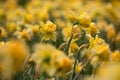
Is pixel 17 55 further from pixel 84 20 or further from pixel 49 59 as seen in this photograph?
pixel 84 20

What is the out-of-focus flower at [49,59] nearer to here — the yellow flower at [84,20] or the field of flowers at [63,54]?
the field of flowers at [63,54]

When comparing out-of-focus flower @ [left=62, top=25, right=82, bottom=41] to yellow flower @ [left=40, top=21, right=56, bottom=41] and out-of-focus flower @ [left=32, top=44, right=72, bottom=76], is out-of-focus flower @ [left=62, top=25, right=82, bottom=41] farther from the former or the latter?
out-of-focus flower @ [left=32, top=44, right=72, bottom=76]

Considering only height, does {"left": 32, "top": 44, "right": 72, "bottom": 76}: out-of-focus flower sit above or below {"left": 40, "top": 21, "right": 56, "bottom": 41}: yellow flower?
above

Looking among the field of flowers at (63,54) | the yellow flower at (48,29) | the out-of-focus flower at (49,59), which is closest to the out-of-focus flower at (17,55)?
the field of flowers at (63,54)

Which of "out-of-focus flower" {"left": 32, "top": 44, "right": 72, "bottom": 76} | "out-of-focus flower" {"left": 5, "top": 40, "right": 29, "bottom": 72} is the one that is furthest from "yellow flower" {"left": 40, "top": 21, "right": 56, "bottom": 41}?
"out-of-focus flower" {"left": 5, "top": 40, "right": 29, "bottom": 72}

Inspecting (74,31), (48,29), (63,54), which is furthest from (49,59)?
(74,31)

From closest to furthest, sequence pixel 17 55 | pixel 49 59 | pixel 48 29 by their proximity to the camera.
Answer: pixel 17 55 < pixel 49 59 < pixel 48 29

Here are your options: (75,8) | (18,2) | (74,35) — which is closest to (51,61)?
(74,35)

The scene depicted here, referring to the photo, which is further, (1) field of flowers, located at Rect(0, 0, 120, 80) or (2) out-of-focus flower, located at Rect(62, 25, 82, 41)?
(2) out-of-focus flower, located at Rect(62, 25, 82, 41)

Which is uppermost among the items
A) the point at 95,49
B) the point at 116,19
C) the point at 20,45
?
the point at 20,45

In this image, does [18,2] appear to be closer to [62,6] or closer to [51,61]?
[62,6]

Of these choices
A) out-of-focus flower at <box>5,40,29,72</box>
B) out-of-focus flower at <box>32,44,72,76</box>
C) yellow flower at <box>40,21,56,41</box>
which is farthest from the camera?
yellow flower at <box>40,21,56,41</box>
